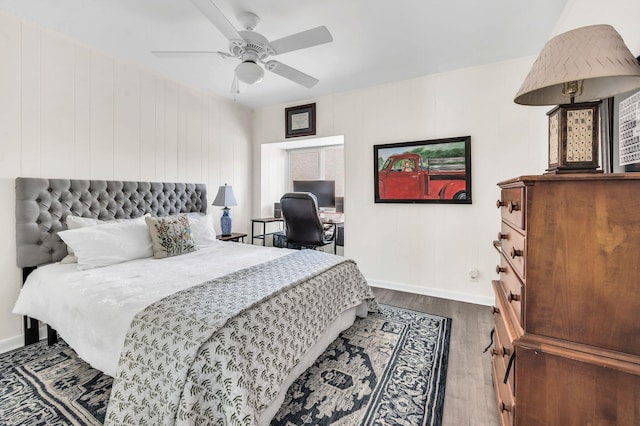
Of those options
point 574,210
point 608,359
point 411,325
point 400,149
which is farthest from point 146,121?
point 608,359

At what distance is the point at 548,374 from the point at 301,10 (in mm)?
2484

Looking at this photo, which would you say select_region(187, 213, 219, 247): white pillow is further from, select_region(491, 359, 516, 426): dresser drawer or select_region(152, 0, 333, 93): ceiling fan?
select_region(491, 359, 516, 426): dresser drawer

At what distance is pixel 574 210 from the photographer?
0.90m

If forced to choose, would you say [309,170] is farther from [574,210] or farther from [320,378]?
[574,210]

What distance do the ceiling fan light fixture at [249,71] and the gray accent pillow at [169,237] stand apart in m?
1.49

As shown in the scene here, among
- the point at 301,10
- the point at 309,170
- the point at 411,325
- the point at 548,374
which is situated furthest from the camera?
the point at 309,170

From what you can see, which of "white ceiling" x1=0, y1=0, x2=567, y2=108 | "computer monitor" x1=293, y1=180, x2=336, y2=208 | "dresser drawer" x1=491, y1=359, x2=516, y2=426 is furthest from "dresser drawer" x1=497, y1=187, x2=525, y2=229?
"computer monitor" x1=293, y1=180, x2=336, y2=208

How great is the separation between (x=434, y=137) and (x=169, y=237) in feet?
9.67

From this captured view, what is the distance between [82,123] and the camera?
2.58 metres

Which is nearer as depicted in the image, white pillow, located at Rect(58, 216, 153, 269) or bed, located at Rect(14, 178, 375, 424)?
bed, located at Rect(14, 178, 375, 424)

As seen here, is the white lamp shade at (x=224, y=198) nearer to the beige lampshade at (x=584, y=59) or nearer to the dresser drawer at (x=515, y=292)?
the dresser drawer at (x=515, y=292)

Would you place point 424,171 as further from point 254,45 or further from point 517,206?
point 517,206

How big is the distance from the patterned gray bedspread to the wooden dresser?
101 centimetres

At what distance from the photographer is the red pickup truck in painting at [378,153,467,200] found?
10.3 ft
